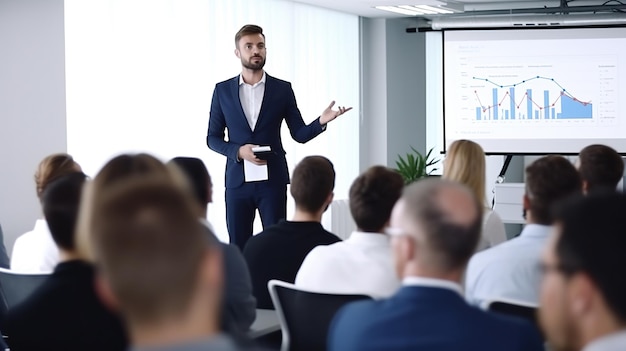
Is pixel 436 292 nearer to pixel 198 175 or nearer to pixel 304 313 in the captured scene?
pixel 304 313

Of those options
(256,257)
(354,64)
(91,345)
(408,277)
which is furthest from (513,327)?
(354,64)

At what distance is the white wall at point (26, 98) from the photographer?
6410 millimetres

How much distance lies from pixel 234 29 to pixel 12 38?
2682mm

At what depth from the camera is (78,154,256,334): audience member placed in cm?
139

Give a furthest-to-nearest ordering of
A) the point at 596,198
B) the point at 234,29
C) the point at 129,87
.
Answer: the point at 234,29, the point at 129,87, the point at 596,198

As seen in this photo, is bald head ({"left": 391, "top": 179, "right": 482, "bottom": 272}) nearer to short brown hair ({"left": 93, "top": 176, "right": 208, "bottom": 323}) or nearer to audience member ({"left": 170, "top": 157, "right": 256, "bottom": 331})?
short brown hair ({"left": 93, "top": 176, "right": 208, "bottom": 323})

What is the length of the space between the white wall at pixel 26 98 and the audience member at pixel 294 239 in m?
3.08

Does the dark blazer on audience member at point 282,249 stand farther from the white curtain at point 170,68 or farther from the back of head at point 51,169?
the white curtain at point 170,68

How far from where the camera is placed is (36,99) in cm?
654

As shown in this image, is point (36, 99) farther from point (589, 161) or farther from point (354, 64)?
point (354, 64)

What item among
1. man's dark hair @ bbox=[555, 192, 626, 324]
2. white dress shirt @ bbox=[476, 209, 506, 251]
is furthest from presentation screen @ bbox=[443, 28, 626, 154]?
man's dark hair @ bbox=[555, 192, 626, 324]

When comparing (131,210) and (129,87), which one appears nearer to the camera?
(131,210)

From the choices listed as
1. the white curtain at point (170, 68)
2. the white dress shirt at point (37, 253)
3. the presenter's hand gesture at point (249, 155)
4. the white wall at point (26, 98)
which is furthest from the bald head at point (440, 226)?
the white wall at point (26, 98)

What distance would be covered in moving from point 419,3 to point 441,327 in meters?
8.26
